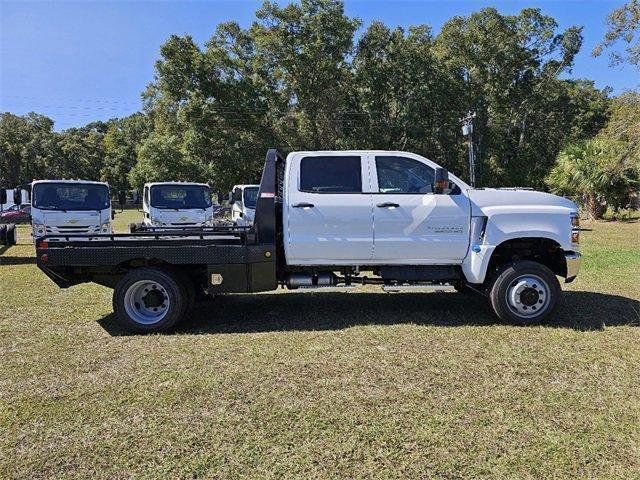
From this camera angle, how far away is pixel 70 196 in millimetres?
13812

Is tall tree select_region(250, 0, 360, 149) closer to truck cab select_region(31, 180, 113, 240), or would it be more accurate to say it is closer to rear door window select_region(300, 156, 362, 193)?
truck cab select_region(31, 180, 113, 240)

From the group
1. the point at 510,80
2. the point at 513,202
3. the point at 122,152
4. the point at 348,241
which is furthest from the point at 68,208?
the point at 122,152

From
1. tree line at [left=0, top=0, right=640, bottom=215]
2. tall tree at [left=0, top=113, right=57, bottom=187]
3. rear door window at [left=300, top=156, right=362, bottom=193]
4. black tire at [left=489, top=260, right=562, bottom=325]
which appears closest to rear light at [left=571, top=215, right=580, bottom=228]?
black tire at [left=489, top=260, right=562, bottom=325]

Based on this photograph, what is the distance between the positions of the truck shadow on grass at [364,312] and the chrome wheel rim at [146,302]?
0.27m

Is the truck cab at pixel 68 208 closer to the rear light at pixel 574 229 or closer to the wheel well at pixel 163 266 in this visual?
the wheel well at pixel 163 266

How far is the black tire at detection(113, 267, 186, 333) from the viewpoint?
20.6 feet

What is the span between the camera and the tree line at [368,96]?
3075cm

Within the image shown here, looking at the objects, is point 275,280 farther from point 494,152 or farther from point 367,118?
point 494,152

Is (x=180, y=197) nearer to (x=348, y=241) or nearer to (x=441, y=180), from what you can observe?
(x=348, y=241)

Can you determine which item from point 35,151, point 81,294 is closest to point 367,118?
point 81,294

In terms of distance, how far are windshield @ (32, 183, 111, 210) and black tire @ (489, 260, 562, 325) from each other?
10.9 metres

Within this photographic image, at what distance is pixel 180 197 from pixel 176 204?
0.83ft

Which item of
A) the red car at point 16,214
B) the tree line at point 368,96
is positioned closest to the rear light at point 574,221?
the tree line at point 368,96

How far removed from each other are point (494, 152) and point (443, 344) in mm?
35141
